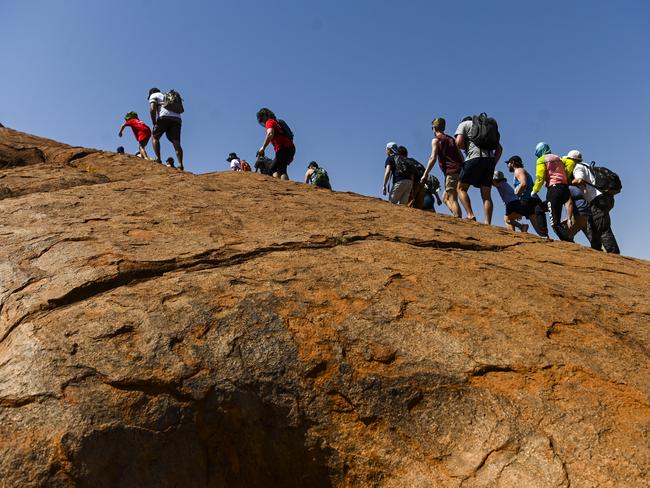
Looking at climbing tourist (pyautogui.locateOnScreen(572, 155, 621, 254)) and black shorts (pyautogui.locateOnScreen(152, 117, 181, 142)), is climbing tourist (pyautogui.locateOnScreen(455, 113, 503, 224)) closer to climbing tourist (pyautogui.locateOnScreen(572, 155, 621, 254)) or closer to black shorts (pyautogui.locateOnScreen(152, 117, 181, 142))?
climbing tourist (pyautogui.locateOnScreen(572, 155, 621, 254))

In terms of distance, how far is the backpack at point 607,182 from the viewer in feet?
30.4

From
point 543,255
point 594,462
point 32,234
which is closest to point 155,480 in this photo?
point 594,462

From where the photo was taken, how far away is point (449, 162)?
1007 cm

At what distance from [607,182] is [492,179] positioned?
1.85 meters

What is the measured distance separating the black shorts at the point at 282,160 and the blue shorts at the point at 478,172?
3.58m

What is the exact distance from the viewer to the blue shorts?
30.0 feet

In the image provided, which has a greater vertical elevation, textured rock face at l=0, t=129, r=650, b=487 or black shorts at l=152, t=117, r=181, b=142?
black shorts at l=152, t=117, r=181, b=142

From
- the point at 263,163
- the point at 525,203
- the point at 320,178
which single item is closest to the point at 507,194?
the point at 525,203

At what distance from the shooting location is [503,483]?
10.9ft

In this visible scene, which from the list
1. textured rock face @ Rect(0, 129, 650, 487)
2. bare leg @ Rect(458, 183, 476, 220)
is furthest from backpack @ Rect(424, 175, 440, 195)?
textured rock face @ Rect(0, 129, 650, 487)

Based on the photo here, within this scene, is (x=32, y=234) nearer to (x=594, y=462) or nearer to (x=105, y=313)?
(x=105, y=313)

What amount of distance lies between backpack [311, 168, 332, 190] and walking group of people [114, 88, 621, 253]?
1.30 metres

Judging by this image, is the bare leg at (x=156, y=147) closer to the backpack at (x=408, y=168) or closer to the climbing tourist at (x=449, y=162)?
the backpack at (x=408, y=168)

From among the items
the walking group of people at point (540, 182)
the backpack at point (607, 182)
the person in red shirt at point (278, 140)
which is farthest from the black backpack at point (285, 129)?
the backpack at point (607, 182)
